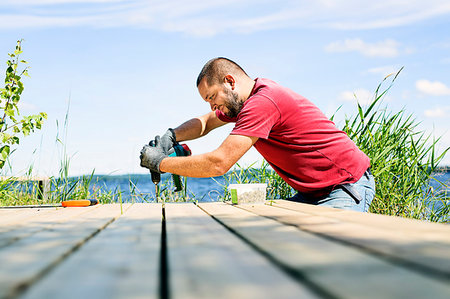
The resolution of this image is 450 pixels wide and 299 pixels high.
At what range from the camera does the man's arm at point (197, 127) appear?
3.01 m

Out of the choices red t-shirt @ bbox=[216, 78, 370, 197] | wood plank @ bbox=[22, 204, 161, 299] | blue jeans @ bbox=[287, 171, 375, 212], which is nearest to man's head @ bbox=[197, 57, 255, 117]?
red t-shirt @ bbox=[216, 78, 370, 197]

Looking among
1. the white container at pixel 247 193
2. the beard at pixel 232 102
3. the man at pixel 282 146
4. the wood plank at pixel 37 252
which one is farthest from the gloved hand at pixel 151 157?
the wood plank at pixel 37 252

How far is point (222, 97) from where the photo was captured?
259 centimetres

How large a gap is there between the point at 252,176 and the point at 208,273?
3.37 meters

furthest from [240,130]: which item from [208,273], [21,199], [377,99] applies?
[21,199]

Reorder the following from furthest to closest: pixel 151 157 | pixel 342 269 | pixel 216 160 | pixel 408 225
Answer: pixel 151 157, pixel 216 160, pixel 408 225, pixel 342 269

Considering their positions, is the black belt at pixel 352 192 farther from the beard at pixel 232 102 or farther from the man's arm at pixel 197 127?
the man's arm at pixel 197 127

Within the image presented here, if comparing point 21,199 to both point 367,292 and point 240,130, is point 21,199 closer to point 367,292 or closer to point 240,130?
point 240,130

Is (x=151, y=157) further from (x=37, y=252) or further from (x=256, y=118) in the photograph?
(x=37, y=252)

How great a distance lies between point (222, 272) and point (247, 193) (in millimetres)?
1501

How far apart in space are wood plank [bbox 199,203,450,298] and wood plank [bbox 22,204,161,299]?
0.24 metres

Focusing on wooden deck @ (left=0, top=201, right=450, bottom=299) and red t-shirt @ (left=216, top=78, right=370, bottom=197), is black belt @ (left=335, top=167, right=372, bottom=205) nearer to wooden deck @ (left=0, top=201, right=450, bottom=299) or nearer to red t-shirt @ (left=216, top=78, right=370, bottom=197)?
red t-shirt @ (left=216, top=78, right=370, bottom=197)

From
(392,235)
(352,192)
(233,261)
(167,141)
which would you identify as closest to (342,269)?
(233,261)

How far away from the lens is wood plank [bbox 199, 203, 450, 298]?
0.54m
